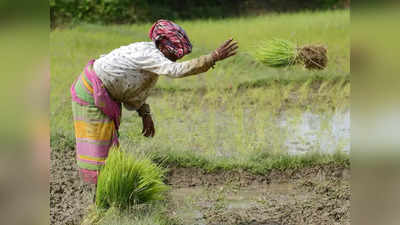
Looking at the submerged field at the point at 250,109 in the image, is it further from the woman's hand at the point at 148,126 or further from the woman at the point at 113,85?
the woman at the point at 113,85

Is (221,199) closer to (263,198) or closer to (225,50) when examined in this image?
(263,198)

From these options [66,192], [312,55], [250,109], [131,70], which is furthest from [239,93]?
[66,192]

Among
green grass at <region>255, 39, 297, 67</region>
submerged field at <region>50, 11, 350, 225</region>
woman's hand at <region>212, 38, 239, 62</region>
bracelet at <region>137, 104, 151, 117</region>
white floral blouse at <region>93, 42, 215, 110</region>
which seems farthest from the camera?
submerged field at <region>50, 11, 350, 225</region>

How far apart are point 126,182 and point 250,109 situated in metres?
1.10

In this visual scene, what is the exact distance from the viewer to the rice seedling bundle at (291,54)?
3.76 metres

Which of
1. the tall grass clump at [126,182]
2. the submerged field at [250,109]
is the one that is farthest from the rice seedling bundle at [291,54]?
the tall grass clump at [126,182]

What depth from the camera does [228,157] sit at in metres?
4.14

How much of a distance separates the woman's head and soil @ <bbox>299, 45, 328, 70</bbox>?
2.46 feet

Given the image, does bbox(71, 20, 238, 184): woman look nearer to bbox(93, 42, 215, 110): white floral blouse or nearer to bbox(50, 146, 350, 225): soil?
bbox(93, 42, 215, 110): white floral blouse

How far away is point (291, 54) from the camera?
12.4 ft

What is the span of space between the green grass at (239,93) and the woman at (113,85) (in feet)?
1.80

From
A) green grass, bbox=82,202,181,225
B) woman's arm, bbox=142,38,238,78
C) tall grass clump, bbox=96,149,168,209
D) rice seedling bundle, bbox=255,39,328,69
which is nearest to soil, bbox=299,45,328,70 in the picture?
rice seedling bundle, bbox=255,39,328,69

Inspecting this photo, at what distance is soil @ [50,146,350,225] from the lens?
3830 mm

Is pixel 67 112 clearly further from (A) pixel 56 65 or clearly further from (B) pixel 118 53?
(B) pixel 118 53
